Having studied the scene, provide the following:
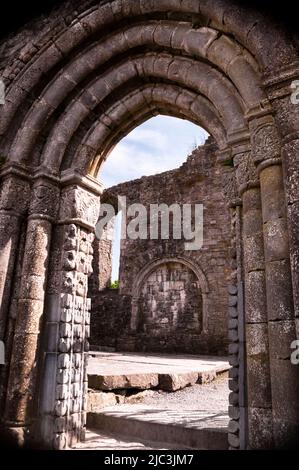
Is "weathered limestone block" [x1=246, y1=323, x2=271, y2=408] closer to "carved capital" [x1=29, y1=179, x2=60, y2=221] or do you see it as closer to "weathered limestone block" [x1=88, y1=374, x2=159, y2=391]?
"carved capital" [x1=29, y1=179, x2=60, y2=221]

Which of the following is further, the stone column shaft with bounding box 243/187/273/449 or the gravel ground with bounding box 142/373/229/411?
the gravel ground with bounding box 142/373/229/411

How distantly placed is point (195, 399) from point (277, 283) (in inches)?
148

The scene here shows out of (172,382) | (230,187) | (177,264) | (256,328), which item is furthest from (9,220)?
(177,264)

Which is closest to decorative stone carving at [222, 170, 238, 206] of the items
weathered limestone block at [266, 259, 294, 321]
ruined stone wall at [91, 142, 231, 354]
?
weathered limestone block at [266, 259, 294, 321]

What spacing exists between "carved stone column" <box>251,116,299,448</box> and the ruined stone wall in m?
9.64

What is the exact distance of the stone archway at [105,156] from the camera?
247cm

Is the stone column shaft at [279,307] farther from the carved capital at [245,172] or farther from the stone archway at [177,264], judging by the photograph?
the stone archway at [177,264]

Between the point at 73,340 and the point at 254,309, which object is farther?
the point at 73,340

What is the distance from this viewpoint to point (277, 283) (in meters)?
2.41

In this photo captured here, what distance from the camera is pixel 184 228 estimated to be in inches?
540

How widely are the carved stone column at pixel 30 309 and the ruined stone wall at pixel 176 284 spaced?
8938 mm

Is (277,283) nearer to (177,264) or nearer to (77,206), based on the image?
(77,206)

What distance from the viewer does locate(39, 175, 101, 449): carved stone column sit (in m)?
3.50

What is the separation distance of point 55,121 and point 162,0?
1745 mm
